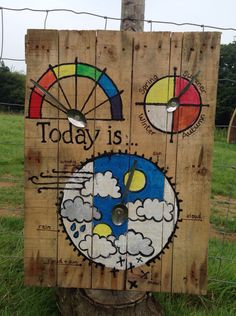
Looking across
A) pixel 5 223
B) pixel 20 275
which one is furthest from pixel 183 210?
pixel 5 223

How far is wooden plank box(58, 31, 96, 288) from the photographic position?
77.3 inches

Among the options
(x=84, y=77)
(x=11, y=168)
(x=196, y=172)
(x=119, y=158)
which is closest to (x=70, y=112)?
(x=84, y=77)

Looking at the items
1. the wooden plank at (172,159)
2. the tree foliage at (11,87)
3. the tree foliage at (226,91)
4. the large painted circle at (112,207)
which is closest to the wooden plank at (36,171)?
the large painted circle at (112,207)

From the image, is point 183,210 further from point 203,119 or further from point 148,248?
point 203,119

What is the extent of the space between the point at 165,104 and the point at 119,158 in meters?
0.31

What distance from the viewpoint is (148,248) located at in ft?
→ 6.72

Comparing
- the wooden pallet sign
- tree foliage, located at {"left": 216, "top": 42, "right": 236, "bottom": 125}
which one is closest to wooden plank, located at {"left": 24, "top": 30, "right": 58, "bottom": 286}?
the wooden pallet sign

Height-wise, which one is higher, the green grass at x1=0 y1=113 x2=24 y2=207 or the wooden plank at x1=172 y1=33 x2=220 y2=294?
the wooden plank at x1=172 y1=33 x2=220 y2=294

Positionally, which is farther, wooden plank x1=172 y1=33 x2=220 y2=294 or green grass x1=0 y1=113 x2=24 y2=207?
green grass x1=0 y1=113 x2=24 y2=207

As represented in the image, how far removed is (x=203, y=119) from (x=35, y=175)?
78 centimetres

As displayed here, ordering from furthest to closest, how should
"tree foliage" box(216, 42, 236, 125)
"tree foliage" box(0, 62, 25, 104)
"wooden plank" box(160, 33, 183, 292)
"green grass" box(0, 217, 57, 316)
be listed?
"tree foliage" box(0, 62, 25, 104) < "tree foliage" box(216, 42, 236, 125) < "green grass" box(0, 217, 57, 316) < "wooden plank" box(160, 33, 183, 292)

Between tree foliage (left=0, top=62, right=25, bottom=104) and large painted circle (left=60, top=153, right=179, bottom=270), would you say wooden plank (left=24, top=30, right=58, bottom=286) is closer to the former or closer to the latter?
large painted circle (left=60, top=153, right=179, bottom=270)

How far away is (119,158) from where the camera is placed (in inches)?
78.7

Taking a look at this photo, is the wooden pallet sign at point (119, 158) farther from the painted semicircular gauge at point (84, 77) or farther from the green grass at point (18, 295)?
the green grass at point (18, 295)
